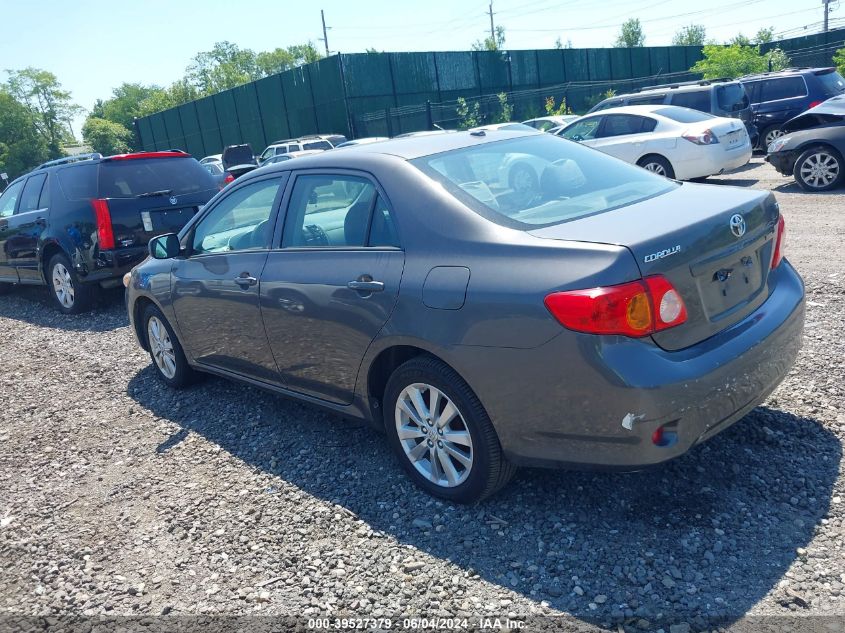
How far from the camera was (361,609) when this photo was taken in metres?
2.89

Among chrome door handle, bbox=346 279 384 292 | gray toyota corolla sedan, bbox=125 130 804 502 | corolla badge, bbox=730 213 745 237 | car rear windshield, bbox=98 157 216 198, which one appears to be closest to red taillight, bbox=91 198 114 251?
car rear windshield, bbox=98 157 216 198

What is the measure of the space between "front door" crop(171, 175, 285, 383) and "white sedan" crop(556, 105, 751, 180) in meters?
8.67

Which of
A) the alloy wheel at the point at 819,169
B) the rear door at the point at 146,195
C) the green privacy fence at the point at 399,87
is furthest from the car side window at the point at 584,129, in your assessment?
the green privacy fence at the point at 399,87

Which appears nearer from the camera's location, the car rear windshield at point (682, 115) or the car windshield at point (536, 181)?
the car windshield at point (536, 181)

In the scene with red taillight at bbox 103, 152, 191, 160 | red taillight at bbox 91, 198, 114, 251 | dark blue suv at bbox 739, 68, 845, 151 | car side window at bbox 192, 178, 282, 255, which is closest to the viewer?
car side window at bbox 192, 178, 282, 255

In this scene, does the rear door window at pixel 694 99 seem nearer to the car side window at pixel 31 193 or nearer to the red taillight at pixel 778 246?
the car side window at pixel 31 193

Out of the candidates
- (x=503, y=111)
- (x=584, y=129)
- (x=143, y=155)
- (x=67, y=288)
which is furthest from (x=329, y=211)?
(x=503, y=111)

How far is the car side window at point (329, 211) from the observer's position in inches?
148

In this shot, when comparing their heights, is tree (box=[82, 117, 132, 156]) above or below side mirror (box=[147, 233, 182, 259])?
above

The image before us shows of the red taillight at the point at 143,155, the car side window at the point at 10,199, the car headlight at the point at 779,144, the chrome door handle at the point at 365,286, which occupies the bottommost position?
the car headlight at the point at 779,144

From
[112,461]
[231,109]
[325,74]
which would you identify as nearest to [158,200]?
[112,461]

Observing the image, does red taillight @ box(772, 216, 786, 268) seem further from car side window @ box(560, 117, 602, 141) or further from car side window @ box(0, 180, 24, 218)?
car side window @ box(560, 117, 602, 141)

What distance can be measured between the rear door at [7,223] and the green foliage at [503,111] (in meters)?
26.6

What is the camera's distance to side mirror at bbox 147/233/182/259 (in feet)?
16.6
